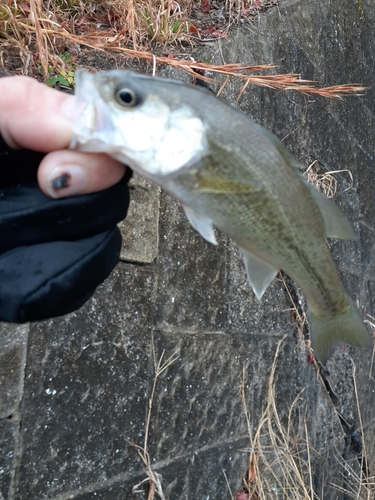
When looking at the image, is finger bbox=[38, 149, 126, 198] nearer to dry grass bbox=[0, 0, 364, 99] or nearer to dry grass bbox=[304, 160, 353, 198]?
dry grass bbox=[0, 0, 364, 99]

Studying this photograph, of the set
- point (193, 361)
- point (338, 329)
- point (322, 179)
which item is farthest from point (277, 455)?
point (322, 179)

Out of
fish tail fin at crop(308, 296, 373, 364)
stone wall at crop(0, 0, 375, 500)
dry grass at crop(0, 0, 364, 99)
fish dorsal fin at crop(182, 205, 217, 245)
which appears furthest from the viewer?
dry grass at crop(0, 0, 364, 99)

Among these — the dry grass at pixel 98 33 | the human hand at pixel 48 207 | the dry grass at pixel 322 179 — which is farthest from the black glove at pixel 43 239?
the dry grass at pixel 322 179

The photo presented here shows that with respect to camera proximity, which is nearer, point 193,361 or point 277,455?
point 193,361

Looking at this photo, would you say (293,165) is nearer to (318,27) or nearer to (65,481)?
(65,481)

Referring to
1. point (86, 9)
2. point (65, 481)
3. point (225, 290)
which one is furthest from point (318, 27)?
point (65, 481)

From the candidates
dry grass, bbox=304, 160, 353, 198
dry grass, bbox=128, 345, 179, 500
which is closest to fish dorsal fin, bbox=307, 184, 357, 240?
dry grass, bbox=128, 345, 179, 500

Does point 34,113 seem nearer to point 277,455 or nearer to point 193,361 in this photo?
point 193,361
